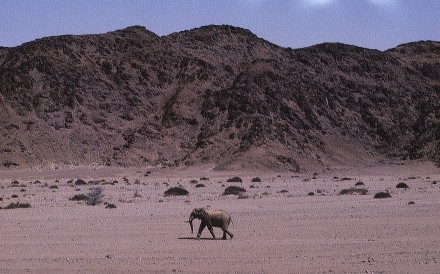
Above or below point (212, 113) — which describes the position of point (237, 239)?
below

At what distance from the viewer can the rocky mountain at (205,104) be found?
3349 inches

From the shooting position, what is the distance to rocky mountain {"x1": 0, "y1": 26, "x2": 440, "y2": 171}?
279 ft

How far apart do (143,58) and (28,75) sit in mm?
16000

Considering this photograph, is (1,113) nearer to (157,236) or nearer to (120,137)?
(120,137)

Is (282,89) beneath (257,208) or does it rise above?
above

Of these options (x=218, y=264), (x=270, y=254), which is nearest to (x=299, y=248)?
(x=270, y=254)

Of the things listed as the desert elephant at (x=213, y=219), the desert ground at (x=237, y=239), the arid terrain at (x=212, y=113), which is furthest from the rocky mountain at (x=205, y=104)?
the desert elephant at (x=213, y=219)

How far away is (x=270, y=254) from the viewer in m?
14.5

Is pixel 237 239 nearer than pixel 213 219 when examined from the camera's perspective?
Yes

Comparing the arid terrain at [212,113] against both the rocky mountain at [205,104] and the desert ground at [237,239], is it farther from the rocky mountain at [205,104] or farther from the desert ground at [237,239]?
the desert ground at [237,239]

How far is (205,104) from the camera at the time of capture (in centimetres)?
9444

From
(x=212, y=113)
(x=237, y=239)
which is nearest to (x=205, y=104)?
(x=212, y=113)

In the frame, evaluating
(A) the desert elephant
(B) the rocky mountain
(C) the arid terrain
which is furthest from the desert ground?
(B) the rocky mountain

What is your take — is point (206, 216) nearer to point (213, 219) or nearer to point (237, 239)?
point (213, 219)
